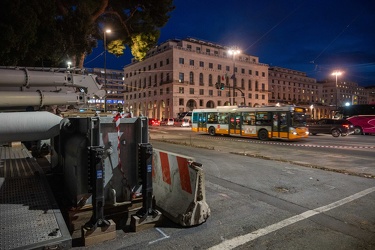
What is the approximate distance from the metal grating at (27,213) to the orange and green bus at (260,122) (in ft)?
59.6

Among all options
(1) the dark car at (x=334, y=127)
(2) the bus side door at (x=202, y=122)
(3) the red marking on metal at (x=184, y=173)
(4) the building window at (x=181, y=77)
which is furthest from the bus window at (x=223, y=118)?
(4) the building window at (x=181, y=77)

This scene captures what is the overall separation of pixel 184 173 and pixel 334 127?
26.2m

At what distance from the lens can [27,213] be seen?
3748 mm

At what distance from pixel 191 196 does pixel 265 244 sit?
1340 millimetres

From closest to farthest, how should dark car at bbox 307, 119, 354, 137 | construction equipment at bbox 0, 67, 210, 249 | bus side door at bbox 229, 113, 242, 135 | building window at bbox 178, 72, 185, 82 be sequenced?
construction equipment at bbox 0, 67, 210, 249 → bus side door at bbox 229, 113, 242, 135 → dark car at bbox 307, 119, 354, 137 → building window at bbox 178, 72, 185, 82

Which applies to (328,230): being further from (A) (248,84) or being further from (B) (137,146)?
(A) (248,84)

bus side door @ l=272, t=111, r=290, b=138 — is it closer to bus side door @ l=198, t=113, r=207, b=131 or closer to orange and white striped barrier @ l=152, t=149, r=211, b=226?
bus side door @ l=198, t=113, r=207, b=131

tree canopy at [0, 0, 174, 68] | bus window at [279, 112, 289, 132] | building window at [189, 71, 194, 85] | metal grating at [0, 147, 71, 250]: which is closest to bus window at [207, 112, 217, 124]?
bus window at [279, 112, 289, 132]

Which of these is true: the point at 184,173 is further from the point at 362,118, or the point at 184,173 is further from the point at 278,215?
the point at 362,118

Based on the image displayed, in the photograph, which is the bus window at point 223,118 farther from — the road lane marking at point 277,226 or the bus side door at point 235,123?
the road lane marking at point 277,226

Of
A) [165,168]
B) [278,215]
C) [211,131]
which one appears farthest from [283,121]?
[165,168]

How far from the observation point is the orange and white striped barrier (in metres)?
4.25

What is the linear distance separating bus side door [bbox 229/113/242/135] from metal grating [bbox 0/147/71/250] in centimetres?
1968

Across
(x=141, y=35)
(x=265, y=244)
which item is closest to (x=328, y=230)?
(x=265, y=244)
